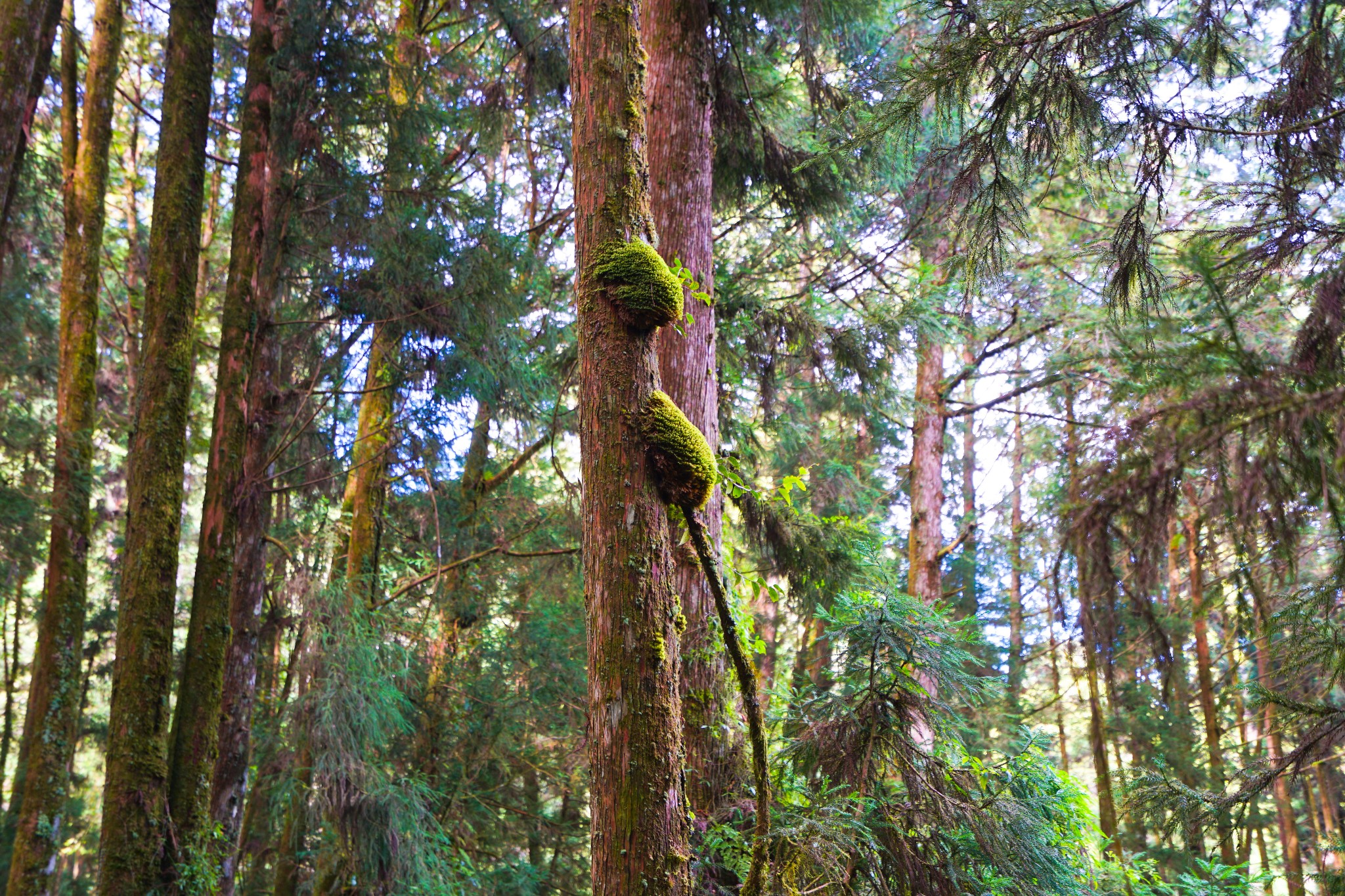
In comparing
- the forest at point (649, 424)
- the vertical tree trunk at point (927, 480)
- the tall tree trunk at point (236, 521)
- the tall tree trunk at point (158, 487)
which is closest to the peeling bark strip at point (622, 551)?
the forest at point (649, 424)

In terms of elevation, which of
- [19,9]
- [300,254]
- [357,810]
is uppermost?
[19,9]

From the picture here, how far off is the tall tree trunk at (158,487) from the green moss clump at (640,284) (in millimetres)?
3743

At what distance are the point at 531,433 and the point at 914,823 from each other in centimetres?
633

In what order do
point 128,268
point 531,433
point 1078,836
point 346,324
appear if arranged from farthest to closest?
point 128,268 → point 531,433 → point 346,324 → point 1078,836

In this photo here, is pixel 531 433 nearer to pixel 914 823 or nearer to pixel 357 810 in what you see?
pixel 357 810

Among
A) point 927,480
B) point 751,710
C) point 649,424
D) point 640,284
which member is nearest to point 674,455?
point 649,424

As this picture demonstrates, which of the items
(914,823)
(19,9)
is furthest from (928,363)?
(19,9)

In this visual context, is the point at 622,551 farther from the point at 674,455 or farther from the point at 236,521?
the point at 236,521

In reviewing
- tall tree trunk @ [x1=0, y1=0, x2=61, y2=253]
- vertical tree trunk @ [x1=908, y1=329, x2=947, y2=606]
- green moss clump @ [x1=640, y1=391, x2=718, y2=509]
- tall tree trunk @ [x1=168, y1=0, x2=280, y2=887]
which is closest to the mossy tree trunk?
tall tree trunk @ [x1=168, y1=0, x2=280, y2=887]

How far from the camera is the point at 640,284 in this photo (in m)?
2.72

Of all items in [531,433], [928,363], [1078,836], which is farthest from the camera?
[928,363]

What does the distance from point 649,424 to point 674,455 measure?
130mm

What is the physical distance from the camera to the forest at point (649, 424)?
106 inches

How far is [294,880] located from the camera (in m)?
8.54
